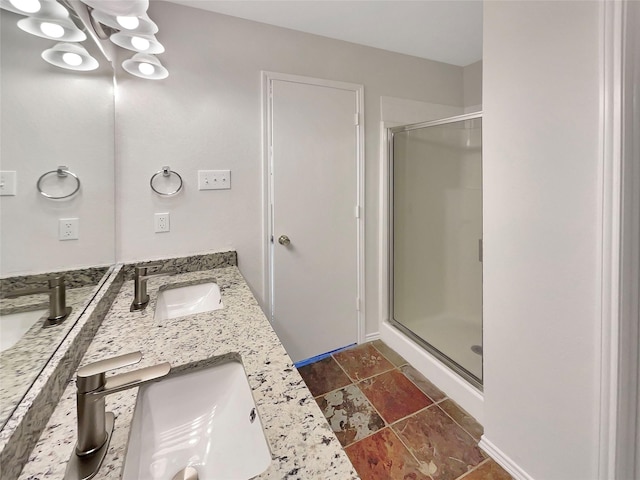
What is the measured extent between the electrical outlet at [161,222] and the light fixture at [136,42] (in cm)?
82

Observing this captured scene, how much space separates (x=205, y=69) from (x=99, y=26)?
1.65 feet

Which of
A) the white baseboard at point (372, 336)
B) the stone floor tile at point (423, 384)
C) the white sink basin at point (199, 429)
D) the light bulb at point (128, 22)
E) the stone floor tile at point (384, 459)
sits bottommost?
the stone floor tile at point (384, 459)

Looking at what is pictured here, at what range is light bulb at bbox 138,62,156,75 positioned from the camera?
1407mm

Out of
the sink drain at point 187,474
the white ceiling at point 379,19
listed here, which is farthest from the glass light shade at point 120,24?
the sink drain at point 187,474

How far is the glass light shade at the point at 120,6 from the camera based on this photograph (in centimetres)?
101

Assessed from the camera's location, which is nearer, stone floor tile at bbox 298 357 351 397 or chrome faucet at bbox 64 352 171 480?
chrome faucet at bbox 64 352 171 480

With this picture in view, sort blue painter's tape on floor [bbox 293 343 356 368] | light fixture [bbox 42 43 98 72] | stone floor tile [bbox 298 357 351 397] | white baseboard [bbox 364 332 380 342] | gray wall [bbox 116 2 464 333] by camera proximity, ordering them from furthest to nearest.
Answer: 1. white baseboard [bbox 364 332 380 342]
2. blue painter's tape on floor [bbox 293 343 356 368]
3. stone floor tile [bbox 298 357 351 397]
4. gray wall [bbox 116 2 464 333]
5. light fixture [bbox 42 43 98 72]

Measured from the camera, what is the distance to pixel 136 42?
51.3 inches

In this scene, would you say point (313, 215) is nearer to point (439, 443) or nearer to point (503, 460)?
point (439, 443)

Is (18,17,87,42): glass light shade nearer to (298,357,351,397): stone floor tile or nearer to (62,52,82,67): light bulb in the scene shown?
(62,52,82,67): light bulb

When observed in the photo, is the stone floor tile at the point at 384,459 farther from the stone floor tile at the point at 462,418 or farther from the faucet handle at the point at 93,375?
the faucet handle at the point at 93,375

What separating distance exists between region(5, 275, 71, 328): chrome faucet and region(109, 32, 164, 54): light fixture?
3.62ft

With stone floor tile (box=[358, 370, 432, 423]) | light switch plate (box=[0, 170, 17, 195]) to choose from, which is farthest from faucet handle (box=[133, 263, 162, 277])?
stone floor tile (box=[358, 370, 432, 423])

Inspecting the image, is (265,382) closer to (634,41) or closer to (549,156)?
Answer: (549,156)
